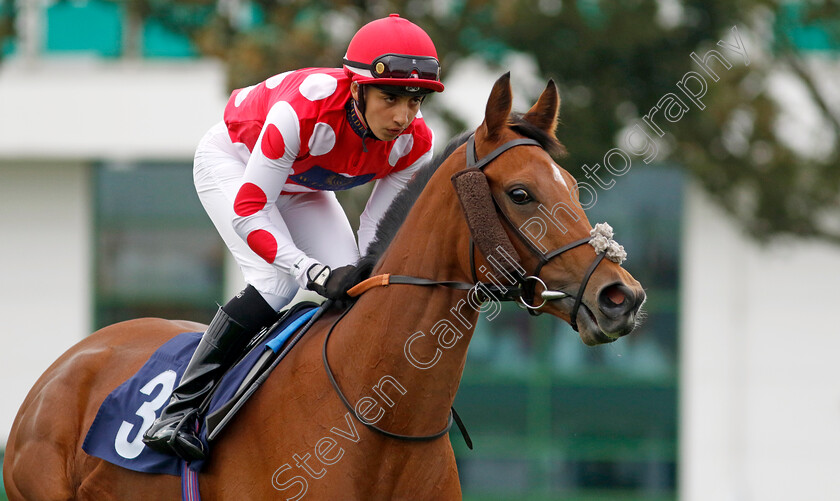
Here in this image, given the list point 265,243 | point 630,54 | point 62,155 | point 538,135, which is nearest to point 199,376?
point 265,243

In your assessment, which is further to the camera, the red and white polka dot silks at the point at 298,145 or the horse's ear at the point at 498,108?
the red and white polka dot silks at the point at 298,145

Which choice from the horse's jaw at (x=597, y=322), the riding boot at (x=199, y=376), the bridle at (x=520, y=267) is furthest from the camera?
the riding boot at (x=199, y=376)

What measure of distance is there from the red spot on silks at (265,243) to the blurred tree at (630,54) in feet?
16.8

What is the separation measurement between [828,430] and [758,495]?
54.5 inches

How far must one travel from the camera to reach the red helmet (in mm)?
3605

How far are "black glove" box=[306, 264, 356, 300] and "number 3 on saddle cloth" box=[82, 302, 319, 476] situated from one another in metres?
0.29

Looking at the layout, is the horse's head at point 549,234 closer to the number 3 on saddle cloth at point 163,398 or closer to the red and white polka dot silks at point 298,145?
the red and white polka dot silks at point 298,145

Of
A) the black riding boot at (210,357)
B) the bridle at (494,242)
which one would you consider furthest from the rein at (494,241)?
the black riding boot at (210,357)

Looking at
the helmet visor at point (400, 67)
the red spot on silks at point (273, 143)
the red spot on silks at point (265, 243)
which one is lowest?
the red spot on silks at point (265, 243)

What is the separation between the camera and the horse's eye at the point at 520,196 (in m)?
3.24

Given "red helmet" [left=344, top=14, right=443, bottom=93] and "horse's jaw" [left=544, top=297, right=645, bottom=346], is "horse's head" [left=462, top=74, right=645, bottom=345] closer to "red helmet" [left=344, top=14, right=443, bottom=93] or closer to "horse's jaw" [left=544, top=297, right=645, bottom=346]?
"horse's jaw" [left=544, top=297, right=645, bottom=346]

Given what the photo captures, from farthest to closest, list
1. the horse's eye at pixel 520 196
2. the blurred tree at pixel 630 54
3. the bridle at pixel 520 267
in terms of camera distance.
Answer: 1. the blurred tree at pixel 630 54
2. the horse's eye at pixel 520 196
3. the bridle at pixel 520 267

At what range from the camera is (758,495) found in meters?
14.1

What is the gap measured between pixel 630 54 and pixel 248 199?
666cm
